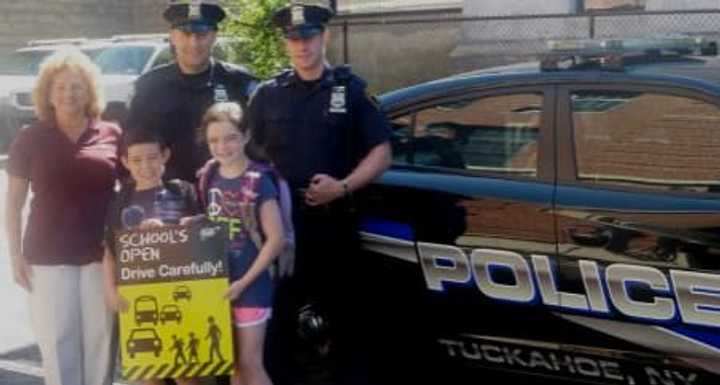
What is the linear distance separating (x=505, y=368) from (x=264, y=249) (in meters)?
1.05

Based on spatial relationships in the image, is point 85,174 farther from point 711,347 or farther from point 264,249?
point 711,347

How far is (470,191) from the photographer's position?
4.16 m

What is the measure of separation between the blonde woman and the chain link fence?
19.9ft

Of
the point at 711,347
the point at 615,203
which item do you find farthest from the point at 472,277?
the point at 711,347

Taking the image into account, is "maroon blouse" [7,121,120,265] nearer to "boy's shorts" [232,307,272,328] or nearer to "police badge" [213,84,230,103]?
"police badge" [213,84,230,103]

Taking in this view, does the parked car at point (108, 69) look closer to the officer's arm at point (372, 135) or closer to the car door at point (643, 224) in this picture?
the officer's arm at point (372, 135)

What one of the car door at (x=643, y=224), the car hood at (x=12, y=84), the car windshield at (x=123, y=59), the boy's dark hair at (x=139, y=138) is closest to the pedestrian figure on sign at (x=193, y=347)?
the boy's dark hair at (x=139, y=138)

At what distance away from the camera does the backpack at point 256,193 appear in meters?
3.75

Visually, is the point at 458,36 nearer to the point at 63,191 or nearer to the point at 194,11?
the point at 194,11

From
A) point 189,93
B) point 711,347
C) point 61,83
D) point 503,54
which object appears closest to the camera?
point 711,347

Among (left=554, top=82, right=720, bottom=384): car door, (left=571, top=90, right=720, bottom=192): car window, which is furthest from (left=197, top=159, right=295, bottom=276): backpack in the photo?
(left=571, top=90, right=720, bottom=192): car window

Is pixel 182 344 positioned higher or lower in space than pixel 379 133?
lower

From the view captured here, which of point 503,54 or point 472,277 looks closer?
point 472,277

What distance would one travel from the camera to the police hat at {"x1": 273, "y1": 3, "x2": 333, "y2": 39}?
4.03 metres
